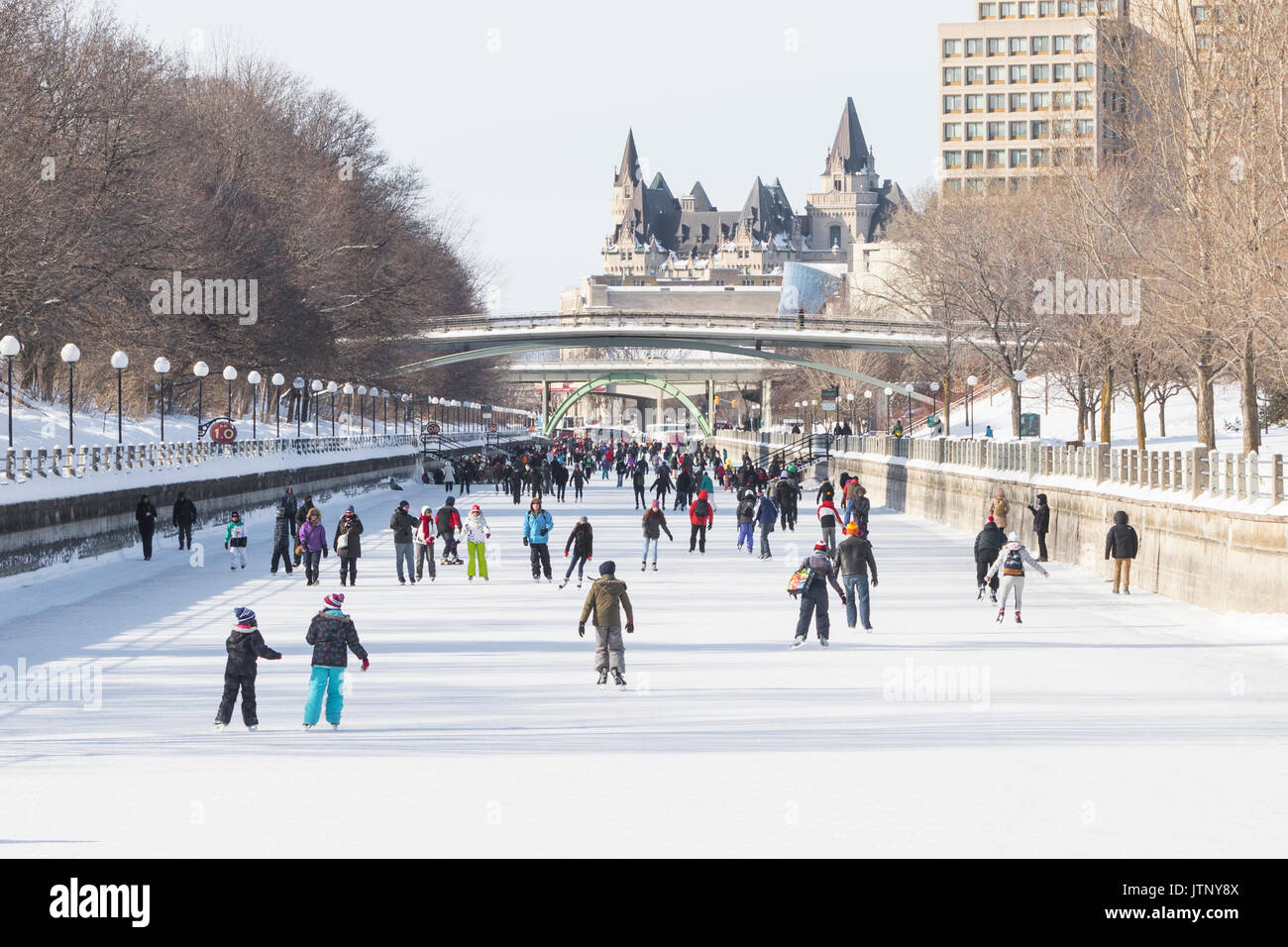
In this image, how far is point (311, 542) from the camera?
26234mm

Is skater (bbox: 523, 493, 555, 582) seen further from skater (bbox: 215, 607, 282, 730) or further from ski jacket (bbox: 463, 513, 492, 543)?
skater (bbox: 215, 607, 282, 730)

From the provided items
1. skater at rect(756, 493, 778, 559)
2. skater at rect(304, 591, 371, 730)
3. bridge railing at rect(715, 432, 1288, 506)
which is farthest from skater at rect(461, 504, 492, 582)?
skater at rect(304, 591, 371, 730)

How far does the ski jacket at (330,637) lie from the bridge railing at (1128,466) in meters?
12.7

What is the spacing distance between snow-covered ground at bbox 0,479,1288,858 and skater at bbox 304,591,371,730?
19cm

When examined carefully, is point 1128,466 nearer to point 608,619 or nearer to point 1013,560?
point 1013,560

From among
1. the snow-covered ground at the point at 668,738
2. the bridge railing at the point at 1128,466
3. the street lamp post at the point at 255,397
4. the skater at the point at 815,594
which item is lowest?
the snow-covered ground at the point at 668,738

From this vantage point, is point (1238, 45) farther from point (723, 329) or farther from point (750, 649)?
point (723, 329)

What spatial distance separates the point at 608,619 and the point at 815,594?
4112 millimetres

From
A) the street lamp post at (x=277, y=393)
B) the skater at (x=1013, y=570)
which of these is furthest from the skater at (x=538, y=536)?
the street lamp post at (x=277, y=393)

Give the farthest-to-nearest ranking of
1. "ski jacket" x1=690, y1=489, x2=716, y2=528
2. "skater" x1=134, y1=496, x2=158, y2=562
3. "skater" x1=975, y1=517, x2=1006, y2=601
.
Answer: "ski jacket" x1=690, y1=489, x2=716, y2=528 < "skater" x1=134, y1=496, x2=158, y2=562 < "skater" x1=975, y1=517, x2=1006, y2=601

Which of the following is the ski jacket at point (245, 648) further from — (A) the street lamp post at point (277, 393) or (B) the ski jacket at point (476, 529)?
(A) the street lamp post at point (277, 393)

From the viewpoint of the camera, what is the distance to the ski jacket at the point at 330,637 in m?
13.3

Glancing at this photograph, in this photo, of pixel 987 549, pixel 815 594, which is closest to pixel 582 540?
pixel 987 549

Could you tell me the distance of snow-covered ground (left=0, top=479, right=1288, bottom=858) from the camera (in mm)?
10195
